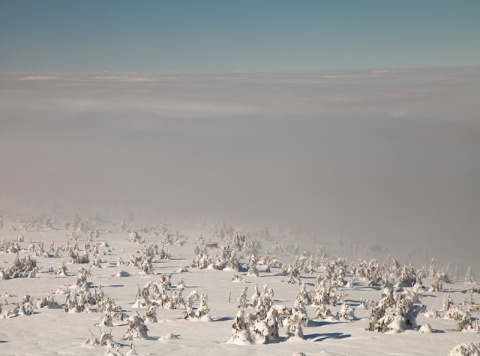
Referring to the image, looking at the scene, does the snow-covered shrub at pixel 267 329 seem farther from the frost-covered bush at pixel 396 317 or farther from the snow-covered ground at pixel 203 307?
the frost-covered bush at pixel 396 317

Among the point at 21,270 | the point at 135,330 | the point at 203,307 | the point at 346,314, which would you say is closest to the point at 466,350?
the point at 135,330

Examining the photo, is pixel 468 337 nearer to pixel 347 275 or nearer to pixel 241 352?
pixel 241 352

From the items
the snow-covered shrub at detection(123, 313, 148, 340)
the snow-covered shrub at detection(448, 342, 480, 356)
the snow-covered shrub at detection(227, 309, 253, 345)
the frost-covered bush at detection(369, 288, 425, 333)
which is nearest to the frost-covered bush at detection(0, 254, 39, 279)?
the snow-covered shrub at detection(123, 313, 148, 340)

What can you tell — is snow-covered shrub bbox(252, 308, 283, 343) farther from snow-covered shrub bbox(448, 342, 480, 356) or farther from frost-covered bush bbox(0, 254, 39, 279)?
frost-covered bush bbox(0, 254, 39, 279)

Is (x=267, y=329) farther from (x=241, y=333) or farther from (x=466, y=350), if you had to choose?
(x=466, y=350)

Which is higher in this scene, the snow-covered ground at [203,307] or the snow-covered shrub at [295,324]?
the snow-covered shrub at [295,324]

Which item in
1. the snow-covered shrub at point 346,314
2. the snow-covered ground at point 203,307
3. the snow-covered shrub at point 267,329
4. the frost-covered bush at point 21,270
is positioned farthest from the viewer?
the frost-covered bush at point 21,270

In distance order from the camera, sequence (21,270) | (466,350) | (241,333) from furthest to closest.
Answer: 1. (21,270)
2. (241,333)
3. (466,350)

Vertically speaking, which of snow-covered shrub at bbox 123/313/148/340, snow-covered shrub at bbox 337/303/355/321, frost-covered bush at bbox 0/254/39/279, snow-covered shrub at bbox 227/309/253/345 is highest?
snow-covered shrub at bbox 227/309/253/345

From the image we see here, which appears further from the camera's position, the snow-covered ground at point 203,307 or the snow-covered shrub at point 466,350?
the snow-covered ground at point 203,307

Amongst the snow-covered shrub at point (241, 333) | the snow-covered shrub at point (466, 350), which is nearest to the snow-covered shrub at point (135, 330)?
the snow-covered shrub at point (241, 333)

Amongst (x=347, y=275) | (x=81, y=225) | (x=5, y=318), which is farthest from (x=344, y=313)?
(x=81, y=225)

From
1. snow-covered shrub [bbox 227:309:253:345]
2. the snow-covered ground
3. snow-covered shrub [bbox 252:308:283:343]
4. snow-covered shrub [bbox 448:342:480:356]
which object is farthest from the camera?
snow-covered shrub [bbox 252:308:283:343]
